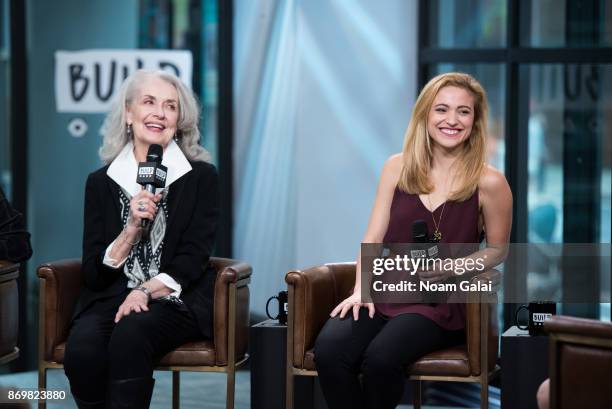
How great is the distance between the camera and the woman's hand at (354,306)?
12.9 ft

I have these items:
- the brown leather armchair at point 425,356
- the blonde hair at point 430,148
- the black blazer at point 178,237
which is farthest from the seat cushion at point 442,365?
the black blazer at point 178,237

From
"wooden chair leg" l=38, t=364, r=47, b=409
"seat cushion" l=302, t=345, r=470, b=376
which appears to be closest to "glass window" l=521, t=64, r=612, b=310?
"seat cushion" l=302, t=345, r=470, b=376

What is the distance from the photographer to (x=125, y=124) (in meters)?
4.23

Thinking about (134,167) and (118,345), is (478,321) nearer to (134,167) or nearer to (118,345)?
(118,345)

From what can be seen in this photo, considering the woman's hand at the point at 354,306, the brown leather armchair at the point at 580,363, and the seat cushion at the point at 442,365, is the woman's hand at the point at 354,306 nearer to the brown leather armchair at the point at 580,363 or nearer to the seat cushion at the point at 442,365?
the seat cushion at the point at 442,365

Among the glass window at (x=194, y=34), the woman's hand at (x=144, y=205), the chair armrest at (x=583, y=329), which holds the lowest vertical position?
the chair armrest at (x=583, y=329)

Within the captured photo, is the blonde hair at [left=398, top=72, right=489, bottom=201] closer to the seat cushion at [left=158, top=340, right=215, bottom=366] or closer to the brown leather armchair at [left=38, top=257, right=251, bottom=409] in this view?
the brown leather armchair at [left=38, top=257, right=251, bottom=409]

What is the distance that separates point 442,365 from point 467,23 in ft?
8.21

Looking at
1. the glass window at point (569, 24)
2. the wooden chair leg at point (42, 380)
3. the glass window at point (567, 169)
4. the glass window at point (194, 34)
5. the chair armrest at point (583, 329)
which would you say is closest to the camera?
the chair armrest at point (583, 329)

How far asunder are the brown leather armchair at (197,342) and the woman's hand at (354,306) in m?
0.41

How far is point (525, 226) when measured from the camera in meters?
5.60

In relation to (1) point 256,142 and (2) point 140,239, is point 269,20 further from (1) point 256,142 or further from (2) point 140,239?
→ (2) point 140,239

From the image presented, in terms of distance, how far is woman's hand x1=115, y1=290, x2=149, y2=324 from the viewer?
156 inches

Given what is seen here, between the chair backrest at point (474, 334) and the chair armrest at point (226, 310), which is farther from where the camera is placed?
the chair armrest at point (226, 310)
